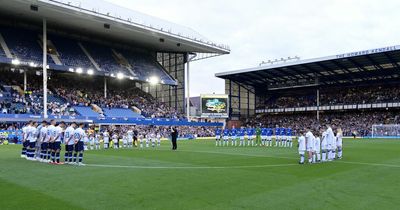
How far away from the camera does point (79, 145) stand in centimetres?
1669

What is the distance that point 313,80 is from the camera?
232 feet

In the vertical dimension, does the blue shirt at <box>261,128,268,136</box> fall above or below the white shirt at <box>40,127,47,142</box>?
below

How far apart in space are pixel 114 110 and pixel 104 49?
1334 cm

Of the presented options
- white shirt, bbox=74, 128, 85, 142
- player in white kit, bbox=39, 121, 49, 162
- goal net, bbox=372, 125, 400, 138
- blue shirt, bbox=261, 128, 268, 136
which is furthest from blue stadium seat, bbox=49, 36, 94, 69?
goal net, bbox=372, 125, 400, 138

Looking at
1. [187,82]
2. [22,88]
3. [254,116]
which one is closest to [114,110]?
[22,88]

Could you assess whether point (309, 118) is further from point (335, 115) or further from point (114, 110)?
point (114, 110)

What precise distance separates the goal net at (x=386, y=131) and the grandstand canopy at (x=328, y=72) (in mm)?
10578

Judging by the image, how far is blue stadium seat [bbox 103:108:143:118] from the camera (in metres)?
52.8

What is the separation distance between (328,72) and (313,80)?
496cm

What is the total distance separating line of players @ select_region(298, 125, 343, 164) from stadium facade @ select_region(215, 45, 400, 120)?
127ft

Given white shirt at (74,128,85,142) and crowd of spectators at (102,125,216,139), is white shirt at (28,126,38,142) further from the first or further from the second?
crowd of spectators at (102,125,216,139)

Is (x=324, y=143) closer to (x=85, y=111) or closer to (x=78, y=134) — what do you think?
(x=78, y=134)

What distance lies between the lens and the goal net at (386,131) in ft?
176

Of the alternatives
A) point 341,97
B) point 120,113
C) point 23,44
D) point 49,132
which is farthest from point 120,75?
point 341,97
